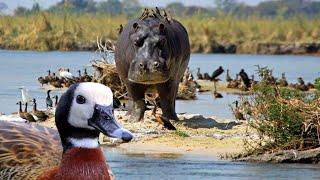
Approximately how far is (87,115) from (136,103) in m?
13.0

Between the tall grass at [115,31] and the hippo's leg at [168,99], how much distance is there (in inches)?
1543

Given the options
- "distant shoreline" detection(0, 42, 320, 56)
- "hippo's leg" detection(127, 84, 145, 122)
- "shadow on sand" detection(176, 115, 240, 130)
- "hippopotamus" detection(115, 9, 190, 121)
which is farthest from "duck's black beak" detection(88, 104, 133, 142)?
"distant shoreline" detection(0, 42, 320, 56)

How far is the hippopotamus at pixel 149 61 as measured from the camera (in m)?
19.8

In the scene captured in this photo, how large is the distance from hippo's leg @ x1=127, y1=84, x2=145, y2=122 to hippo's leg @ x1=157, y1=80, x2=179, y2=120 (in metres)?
0.35

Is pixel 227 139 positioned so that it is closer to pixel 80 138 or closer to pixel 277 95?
pixel 277 95

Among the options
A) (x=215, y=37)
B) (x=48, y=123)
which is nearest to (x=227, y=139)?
(x=48, y=123)

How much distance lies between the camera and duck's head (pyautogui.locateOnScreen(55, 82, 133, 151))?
7156 mm

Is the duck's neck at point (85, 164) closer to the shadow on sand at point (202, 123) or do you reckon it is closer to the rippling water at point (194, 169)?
the rippling water at point (194, 169)

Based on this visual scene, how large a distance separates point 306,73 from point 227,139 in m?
27.9

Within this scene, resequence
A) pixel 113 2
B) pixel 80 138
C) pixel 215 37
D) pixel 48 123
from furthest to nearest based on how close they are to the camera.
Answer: pixel 113 2 → pixel 215 37 → pixel 48 123 → pixel 80 138

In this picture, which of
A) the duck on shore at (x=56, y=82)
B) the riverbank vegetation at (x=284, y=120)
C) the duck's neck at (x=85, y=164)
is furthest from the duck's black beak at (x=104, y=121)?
the duck on shore at (x=56, y=82)

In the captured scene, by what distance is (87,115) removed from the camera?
720 cm

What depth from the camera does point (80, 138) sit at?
7.25 metres

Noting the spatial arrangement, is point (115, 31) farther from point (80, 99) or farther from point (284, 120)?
point (80, 99)
